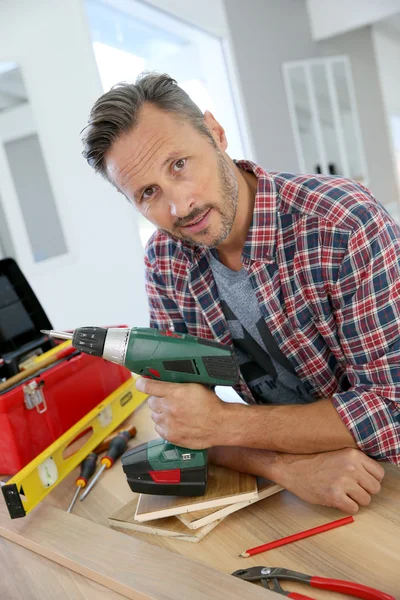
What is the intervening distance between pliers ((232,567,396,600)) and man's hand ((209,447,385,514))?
16 cm

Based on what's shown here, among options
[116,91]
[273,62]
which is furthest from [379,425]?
[273,62]

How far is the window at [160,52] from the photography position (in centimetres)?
319

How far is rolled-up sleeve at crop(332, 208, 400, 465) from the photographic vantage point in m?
0.93

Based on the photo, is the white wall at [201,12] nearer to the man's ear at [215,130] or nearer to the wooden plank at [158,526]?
the man's ear at [215,130]

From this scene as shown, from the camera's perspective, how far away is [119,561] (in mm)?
793

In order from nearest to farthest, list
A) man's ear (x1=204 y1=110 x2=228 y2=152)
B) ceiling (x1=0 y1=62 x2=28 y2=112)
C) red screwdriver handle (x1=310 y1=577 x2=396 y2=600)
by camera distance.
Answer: red screwdriver handle (x1=310 y1=577 x2=396 y2=600) → man's ear (x1=204 y1=110 x2=228 y2=152) → ceiling (x1=0 y1=62 x2=28 y2=112)

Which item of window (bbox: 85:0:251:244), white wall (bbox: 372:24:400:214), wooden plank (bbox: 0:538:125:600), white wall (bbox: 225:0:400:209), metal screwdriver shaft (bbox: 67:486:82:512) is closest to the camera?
wooden plank (bbox: 0:538:125:600)

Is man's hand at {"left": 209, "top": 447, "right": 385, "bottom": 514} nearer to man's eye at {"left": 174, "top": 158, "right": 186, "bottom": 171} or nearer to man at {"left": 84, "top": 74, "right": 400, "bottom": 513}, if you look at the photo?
man at {"left": 84, "top": 74, "right": 400, "bottom": 513}

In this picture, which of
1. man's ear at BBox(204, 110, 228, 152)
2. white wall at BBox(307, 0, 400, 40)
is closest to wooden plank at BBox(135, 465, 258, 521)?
man's ear at BBox(204, 110, 228, 152)

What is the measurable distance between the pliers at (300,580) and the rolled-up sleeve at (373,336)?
280mm

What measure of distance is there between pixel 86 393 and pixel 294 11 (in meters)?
5.07

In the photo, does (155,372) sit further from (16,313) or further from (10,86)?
(10,86)

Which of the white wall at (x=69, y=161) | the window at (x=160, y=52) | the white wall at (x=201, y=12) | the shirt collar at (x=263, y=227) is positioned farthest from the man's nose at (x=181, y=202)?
the white wall at (x=201, y=12)

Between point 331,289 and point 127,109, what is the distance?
54 centimetres
